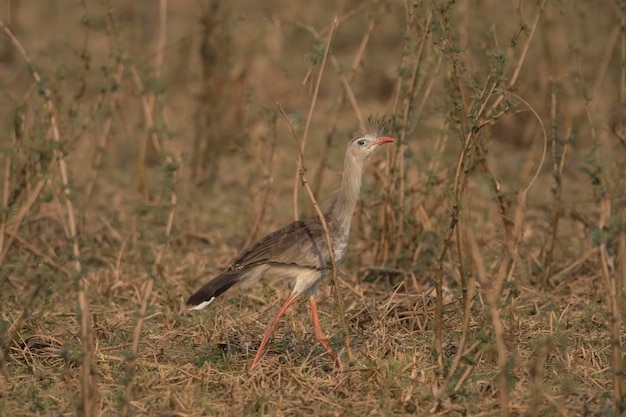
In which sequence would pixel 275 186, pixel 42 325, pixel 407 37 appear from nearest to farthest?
1. pixel 42 325
2. pixel 407 37
3. pixel 275 186

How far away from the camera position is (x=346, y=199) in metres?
4.52

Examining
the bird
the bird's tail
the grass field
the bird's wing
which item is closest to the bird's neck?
the bird

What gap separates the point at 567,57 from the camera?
7977mm

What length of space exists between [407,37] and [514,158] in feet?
10.4

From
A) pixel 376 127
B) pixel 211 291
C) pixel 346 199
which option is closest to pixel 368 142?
pixel 376 127

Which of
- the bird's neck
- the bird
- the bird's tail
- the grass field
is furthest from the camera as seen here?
the bird's neck

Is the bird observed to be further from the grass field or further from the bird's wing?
the grass field

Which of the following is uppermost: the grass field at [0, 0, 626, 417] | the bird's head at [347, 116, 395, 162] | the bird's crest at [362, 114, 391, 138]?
the bird's crest at [362, 114, 391, 138]

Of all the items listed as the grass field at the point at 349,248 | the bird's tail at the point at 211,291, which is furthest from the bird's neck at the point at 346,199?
the bird's tail at the point at 211,291

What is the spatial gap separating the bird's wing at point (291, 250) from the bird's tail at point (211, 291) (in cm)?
7

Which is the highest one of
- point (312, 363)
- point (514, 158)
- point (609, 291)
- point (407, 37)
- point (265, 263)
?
point (407, 37)

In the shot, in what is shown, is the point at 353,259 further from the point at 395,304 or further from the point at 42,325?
the point at 42,325

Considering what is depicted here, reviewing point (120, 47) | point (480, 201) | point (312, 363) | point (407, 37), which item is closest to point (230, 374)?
point (312, 363)

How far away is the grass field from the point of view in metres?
3.70
